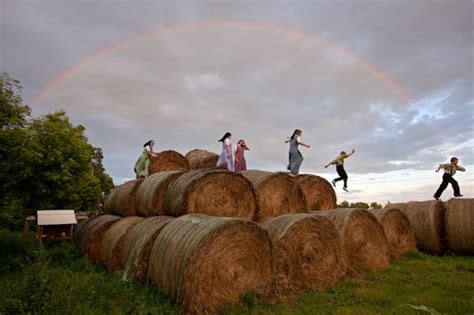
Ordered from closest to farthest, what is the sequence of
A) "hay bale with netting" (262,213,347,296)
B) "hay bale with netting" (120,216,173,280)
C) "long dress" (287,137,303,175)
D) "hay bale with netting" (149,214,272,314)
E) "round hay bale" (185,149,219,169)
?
"hay bale with netting" (149,214,272,314) → "hay bale with netting" (262,213,347,296) → "hay bale with netting" (120,216,173,280) → "long dress" (287,137,303,175) → "round hay bale" (185,149,219,169)

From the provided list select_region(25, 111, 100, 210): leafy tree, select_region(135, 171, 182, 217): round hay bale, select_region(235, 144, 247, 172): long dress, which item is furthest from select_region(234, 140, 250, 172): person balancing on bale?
select_region(25, 111, 100, 210): leafy tree

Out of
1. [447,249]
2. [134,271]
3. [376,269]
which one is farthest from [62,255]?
[447,249]

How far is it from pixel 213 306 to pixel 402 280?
4.63 meters

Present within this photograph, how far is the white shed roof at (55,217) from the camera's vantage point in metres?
15.4

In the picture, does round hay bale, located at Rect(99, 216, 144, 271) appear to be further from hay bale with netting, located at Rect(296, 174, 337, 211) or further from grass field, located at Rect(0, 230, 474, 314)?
hay bale with netting, located at Rect(296, 174, 337, 211)

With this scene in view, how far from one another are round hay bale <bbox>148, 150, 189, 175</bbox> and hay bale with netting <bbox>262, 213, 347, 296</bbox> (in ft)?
19.9

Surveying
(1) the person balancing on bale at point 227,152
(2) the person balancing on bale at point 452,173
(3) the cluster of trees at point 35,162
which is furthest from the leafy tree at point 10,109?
(2) the person balancing on bale at point 452,173

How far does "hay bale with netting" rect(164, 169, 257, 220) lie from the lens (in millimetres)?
8422

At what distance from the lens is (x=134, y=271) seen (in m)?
7.72

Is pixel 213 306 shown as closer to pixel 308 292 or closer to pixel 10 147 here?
pixel 308 292

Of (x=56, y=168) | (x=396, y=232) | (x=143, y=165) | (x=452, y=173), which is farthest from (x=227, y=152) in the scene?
(x=56, y=168)

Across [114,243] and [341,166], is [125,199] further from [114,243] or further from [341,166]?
[341,166]

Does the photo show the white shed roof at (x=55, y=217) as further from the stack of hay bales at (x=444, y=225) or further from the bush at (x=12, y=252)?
the stack of hay bales at (x=444, y=225)

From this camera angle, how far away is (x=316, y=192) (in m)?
11.8
